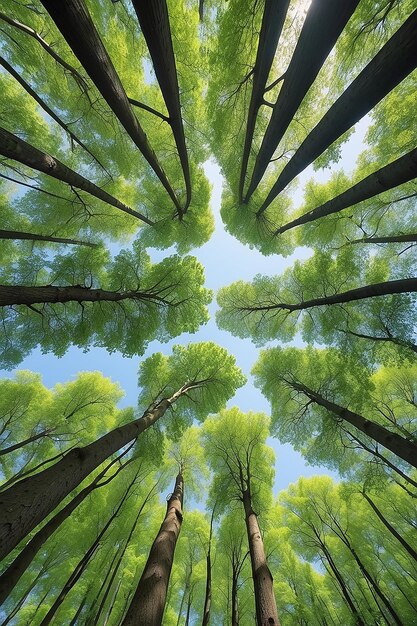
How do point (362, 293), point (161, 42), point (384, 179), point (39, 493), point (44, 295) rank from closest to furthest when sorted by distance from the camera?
point (39, 493) < point (161, 42) < point (384, 179) < point (44, 295) < point (362, 293)

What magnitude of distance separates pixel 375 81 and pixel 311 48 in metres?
0.81

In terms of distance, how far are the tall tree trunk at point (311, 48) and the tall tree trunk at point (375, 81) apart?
49cm

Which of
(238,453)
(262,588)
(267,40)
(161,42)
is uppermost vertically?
(267,40)

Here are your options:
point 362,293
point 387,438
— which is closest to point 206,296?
point 362,293

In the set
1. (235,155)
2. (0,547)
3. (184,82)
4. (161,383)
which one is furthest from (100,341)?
(184,82)

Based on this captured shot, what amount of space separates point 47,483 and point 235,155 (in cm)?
931

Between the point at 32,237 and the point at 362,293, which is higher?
the point at 32,237

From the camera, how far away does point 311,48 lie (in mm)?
2896

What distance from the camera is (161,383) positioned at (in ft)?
30.8

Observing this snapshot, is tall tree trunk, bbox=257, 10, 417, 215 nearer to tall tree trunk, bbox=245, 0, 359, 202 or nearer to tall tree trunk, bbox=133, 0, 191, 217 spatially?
tall tree trunk, bbox=245, 0, 359, 202

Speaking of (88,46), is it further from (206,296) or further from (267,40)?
(206,296)

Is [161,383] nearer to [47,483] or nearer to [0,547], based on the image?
[47,483]

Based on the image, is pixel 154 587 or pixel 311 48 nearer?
pixel 154 587

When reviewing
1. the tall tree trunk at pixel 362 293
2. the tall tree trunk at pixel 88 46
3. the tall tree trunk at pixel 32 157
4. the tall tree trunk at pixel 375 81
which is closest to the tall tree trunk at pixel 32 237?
the tall tree trunk at pixel 32 157
